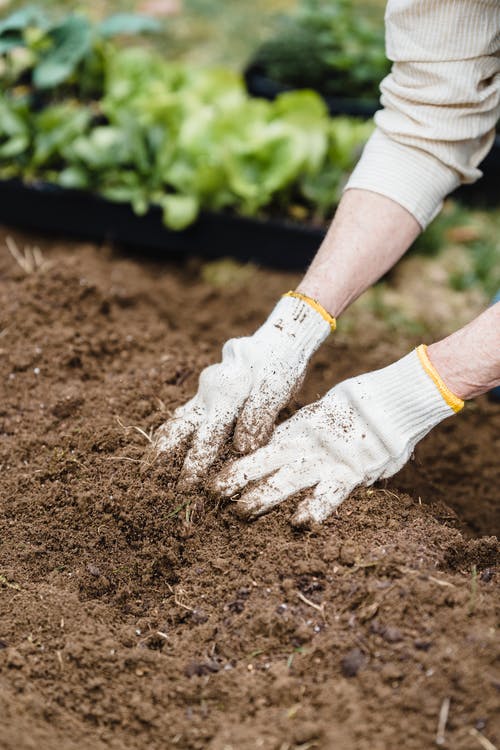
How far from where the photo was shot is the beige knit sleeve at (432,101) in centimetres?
203

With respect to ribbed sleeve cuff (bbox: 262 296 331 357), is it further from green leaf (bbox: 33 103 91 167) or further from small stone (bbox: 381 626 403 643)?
green leaf (bbox: 33 103 91 167)

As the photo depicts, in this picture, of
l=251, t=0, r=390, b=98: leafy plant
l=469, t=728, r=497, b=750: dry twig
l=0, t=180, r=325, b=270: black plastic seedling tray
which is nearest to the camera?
l=469, t=728, r=497, b=750: dry twig

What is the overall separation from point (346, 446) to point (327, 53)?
3021 millimetres

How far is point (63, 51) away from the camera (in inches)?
145

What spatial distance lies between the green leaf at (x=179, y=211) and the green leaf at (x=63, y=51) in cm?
91

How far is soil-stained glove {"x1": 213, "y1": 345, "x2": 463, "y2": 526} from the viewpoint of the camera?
1836 mm

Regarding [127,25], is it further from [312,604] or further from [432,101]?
[312,604]

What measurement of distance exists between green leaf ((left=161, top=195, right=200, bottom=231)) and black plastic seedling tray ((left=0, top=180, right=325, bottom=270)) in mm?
141

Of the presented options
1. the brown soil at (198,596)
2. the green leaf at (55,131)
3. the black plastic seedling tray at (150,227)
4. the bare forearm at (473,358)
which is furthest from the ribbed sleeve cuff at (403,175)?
the green leaf at (55,131)

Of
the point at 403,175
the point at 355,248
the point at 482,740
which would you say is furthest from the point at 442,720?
the point at 403,175

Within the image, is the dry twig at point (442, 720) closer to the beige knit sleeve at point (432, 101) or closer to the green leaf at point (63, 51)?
the beige knit sleeve at point (432, 101)

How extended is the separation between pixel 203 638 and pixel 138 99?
114 inches

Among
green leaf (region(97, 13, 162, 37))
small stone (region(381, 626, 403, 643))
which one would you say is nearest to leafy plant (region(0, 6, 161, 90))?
green leaf (region(97, 13, 162, 37))

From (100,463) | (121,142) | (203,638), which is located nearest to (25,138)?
(121,142)
